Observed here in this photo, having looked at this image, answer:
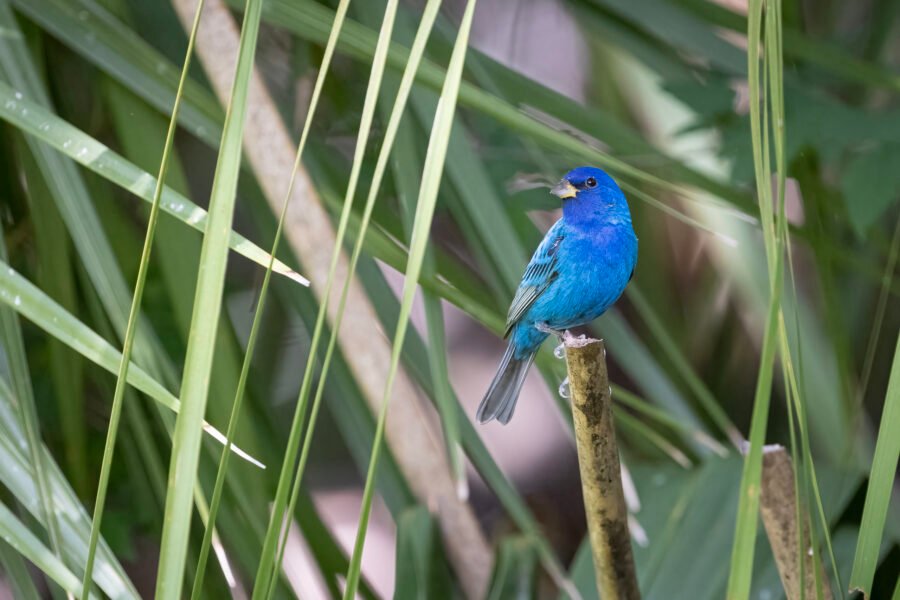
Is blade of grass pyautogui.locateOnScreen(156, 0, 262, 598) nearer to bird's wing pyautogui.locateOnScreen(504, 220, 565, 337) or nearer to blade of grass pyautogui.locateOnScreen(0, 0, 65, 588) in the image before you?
blade of grass pyautogui.locateOnScreen(0, 0, 65, 588)

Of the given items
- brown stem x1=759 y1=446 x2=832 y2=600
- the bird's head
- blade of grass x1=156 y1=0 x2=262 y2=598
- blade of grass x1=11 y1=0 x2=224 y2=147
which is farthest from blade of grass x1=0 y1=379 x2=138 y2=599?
the bird's head

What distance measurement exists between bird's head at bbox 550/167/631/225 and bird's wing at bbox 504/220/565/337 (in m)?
0.06

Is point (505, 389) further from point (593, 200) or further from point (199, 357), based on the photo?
point (199, 357)

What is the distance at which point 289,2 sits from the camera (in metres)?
1.60

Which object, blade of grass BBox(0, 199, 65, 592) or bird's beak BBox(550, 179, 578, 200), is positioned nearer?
blade of grass BBox(0, 199, 65, 592)

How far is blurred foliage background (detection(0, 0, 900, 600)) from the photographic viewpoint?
5.23 feet

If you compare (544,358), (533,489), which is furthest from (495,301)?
(533,489)

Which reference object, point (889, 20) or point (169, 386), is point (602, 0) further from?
point (169, 386)

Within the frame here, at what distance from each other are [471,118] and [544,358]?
3.13 feet

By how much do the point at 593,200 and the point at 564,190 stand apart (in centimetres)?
10

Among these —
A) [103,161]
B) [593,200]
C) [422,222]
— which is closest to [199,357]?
[422,222]

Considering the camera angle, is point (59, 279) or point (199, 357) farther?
point (59, 279)

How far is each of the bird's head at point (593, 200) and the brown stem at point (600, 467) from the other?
639 mm

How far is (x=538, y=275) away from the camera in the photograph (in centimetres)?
198
